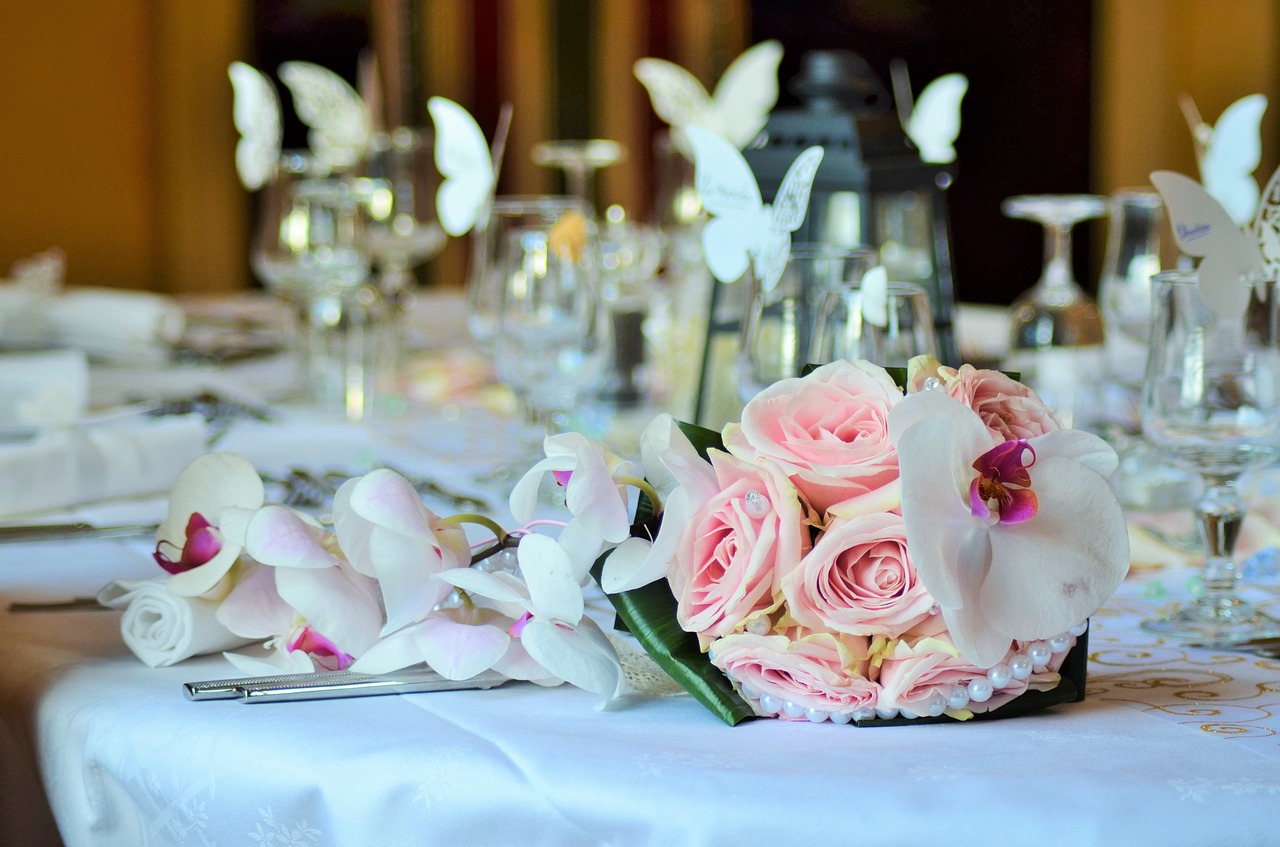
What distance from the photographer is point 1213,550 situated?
875 millimetres

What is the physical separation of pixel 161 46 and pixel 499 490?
402 cm

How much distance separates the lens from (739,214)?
37.0 inches

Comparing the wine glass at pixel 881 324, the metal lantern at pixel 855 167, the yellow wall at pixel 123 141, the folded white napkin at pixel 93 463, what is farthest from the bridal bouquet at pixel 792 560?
the yellow wall at pixel 123 141

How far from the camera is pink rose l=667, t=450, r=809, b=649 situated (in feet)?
2.12

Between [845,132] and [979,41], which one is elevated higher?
[979,41]

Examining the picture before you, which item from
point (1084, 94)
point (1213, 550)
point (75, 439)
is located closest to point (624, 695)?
point (1213, 550)

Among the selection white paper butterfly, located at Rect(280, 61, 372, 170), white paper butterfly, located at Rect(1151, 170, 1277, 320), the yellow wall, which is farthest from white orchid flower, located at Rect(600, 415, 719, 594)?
the yellow wall

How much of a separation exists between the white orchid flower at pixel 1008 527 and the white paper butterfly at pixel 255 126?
4.46 feet

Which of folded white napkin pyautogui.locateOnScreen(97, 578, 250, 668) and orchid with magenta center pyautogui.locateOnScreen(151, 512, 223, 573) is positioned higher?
orchid with magenta center pyautogui.locateOnScreen(151, 512, 223, 573)

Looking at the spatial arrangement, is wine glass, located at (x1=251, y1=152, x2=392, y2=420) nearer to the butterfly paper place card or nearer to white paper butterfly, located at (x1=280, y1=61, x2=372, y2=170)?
white paper butterfly, located at (x1=280, y1=61, x2=372, y2=170)

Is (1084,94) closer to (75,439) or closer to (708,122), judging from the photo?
(708,122)

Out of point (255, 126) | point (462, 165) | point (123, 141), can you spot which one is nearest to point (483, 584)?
point (462, 165)

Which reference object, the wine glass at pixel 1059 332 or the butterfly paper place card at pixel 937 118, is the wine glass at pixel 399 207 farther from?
the wine glass at pixel 1059 332

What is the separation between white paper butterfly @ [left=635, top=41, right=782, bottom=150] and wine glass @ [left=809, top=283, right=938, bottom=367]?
94cm
